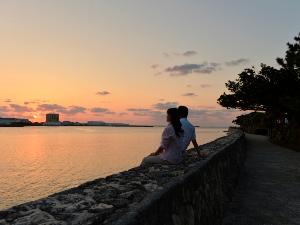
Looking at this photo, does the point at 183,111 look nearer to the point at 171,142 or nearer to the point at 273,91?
the point at 171,142

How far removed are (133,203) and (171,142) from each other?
410 centimetres

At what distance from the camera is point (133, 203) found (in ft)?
Result: 15.6

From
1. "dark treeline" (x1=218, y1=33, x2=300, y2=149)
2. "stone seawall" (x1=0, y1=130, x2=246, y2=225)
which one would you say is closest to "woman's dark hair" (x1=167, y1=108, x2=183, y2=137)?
"stone seawall" (x1=0, y1=130, x2=246, y2=225)

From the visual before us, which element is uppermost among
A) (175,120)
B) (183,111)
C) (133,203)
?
(183,111)

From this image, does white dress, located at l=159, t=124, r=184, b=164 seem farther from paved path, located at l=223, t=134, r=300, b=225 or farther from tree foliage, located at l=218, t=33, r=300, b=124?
tree foliage, located at l=218, t=33, r=300, b=124

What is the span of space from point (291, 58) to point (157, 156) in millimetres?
24013

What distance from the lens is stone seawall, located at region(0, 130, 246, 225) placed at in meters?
4.08

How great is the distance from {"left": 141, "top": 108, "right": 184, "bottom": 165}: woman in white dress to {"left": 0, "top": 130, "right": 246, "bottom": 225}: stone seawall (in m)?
0.70

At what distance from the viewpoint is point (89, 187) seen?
19.1 ft

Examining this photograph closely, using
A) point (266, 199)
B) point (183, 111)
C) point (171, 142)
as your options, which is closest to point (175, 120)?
point (171, 142)

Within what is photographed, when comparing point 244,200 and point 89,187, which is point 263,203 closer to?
point 244,200

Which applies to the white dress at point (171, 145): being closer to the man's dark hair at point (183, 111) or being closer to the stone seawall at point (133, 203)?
the stone seawall at point (133, 203)

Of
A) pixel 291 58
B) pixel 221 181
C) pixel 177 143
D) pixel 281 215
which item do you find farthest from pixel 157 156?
pixel 291 58

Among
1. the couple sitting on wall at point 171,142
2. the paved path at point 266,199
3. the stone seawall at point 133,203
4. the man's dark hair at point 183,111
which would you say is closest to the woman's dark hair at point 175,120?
the couple sitting on wall at point 171,142
